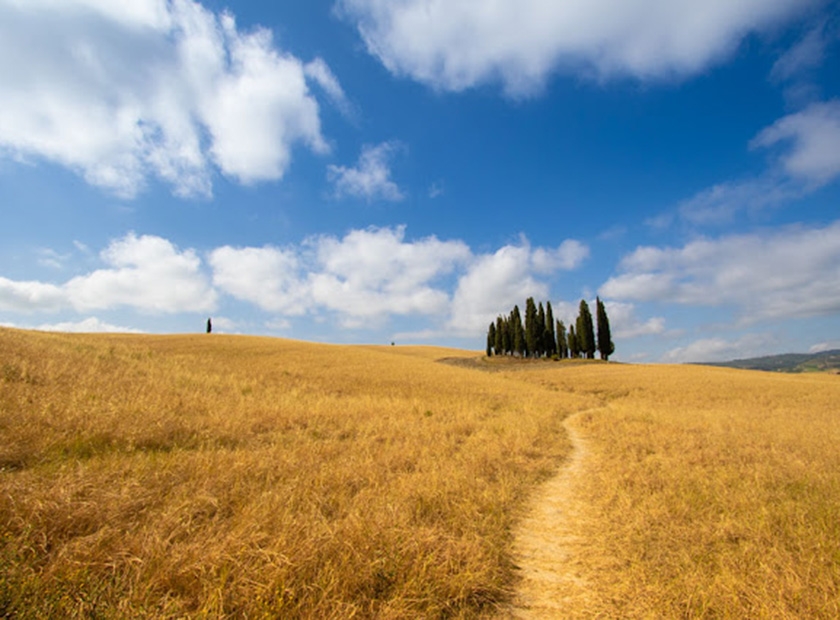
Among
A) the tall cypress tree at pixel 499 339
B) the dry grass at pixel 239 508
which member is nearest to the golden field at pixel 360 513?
the dry grass at pixel 239 508

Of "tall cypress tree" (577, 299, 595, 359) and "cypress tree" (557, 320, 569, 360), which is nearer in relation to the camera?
"tall cypress tree" (577, 299, 595, 359)

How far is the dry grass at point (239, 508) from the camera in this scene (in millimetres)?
3227

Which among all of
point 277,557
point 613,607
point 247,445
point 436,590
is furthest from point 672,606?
point 247,445

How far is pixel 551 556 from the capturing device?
4844mm

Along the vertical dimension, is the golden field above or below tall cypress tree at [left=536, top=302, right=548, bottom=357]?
below

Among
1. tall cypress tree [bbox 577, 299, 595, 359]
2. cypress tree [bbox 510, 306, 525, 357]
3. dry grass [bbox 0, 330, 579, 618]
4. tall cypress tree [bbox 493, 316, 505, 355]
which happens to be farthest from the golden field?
tall cypress tree [bbox 493, 316, 505, 355]

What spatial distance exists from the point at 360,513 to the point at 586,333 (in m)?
74.0

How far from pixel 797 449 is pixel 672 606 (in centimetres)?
976

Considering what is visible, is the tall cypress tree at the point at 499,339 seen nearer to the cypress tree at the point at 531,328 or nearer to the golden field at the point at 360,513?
the cypress tree at the point at 531,328

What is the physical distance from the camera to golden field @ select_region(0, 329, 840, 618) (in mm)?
3355

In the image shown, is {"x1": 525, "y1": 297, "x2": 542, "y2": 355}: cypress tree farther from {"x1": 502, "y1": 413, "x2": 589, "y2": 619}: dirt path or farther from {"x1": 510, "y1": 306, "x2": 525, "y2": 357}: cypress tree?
{"x1": 502, "y1": 413, "x2": 589, "y2": 619}: dirt path

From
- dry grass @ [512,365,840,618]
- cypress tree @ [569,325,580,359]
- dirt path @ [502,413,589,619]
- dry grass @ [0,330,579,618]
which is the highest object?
cypress tree @ [569,325,580,359]

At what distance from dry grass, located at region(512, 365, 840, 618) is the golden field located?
3cm

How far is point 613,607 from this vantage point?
373cm
